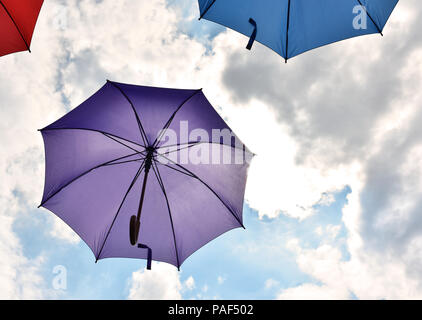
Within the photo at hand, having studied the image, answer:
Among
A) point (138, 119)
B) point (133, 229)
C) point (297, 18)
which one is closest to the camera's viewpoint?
point (133, 229)

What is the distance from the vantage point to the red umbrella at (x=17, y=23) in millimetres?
4820

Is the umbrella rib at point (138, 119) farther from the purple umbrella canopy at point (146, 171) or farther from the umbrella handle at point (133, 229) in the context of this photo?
the umbrella handle at point (133, 229)

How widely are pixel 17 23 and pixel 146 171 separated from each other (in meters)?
3.52

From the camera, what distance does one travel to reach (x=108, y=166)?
5.21 meters

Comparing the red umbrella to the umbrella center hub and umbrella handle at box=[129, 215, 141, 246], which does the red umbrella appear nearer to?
the umbrella center hub

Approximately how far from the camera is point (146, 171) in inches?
192

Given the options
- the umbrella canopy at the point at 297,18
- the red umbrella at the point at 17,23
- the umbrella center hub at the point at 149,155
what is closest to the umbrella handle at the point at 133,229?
the umbrella center hub at the point at 149,155

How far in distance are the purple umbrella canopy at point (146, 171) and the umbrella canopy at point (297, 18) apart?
165 cm

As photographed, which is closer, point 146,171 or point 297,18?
point 146,171

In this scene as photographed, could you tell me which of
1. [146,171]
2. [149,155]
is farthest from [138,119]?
[146,171]

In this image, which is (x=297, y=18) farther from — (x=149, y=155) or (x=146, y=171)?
(x=146, y=171)
